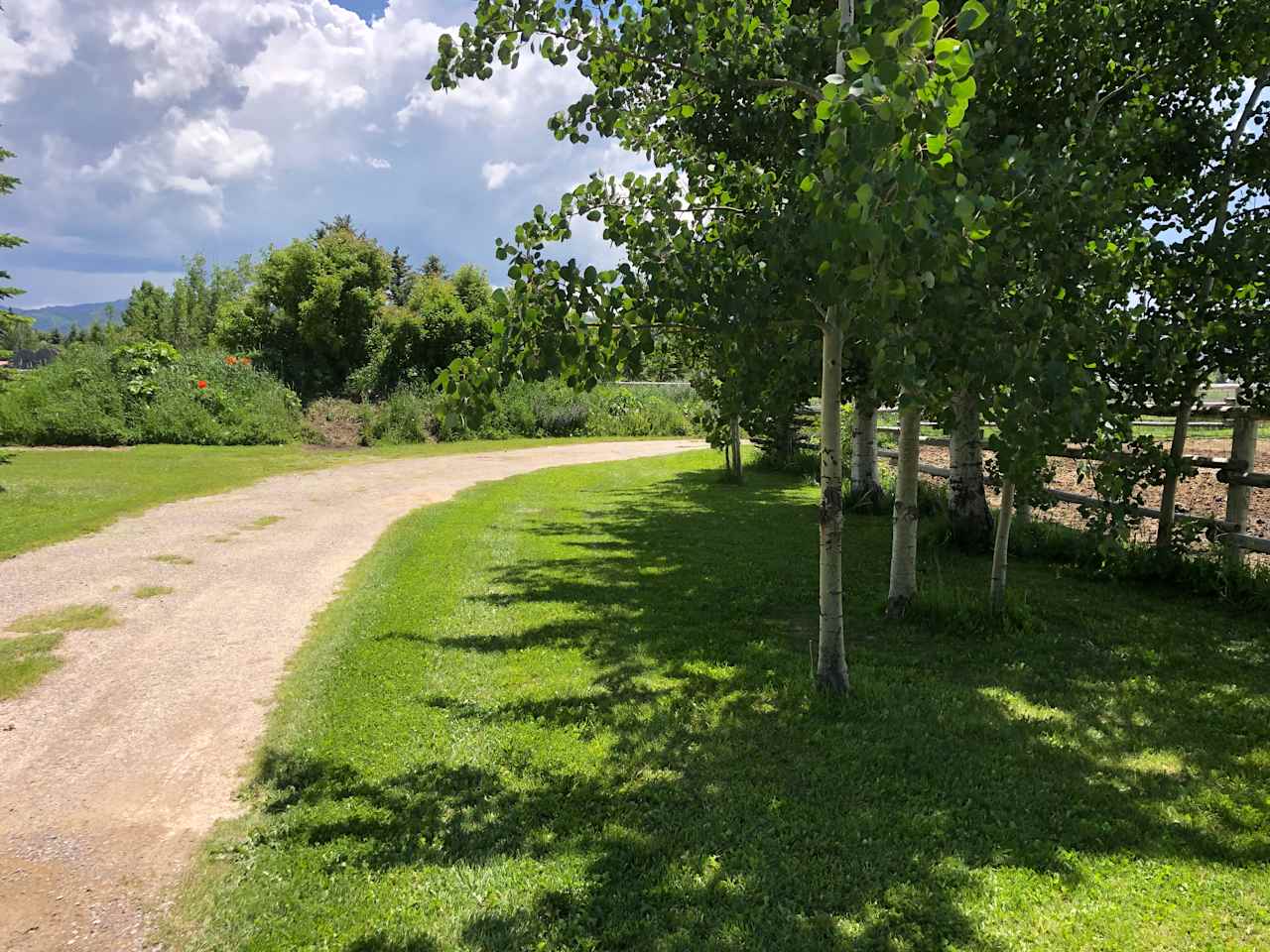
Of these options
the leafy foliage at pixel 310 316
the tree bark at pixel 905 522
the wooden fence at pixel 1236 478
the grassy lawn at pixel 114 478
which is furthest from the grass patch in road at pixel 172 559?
the leafy foliage at pixel 310 316

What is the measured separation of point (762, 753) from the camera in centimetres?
407

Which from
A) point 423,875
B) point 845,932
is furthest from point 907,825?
point 423,875

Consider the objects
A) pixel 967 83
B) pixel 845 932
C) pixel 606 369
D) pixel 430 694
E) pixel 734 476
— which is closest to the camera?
pixel 967 83

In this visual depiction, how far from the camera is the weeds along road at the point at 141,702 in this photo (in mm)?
3123

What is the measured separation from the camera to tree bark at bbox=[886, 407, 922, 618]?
5.96 metres

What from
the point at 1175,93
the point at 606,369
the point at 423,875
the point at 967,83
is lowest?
the point at 423,875

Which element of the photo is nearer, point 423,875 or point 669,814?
point 423,875

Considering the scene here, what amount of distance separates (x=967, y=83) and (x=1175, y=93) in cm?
632

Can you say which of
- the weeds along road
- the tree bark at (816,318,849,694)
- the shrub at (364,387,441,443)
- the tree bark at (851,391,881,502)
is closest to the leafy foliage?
the shrub at (364,387,441,443)

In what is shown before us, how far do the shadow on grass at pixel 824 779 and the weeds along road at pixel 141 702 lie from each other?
0.55 metres

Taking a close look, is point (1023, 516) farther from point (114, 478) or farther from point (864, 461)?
point (114, 478)

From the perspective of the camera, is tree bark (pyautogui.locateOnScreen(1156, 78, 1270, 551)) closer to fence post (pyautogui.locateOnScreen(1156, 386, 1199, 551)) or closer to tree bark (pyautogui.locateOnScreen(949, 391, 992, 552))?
fence post (pyautogui.locateOnScreen(1156, 386, 1199, 551))

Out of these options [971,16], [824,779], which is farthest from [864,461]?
[971,16]

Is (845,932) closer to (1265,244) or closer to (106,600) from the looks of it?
(1265,244)
